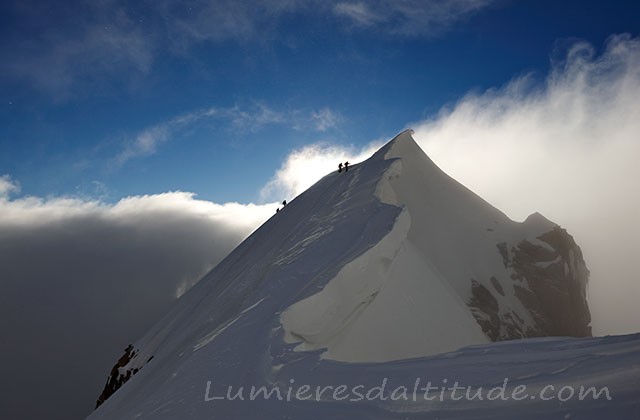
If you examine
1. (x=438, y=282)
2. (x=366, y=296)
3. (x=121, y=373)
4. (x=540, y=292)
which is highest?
(x=438, y=282)

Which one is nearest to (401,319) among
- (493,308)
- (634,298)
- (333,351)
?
(333,351)

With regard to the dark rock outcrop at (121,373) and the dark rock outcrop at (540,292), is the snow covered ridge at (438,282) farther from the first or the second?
the dark rock outcrop at (121,373)

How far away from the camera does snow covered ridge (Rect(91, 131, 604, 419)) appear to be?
9430 millimetres

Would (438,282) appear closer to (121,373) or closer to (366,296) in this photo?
(366,296)

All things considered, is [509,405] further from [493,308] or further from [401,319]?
[493,308]

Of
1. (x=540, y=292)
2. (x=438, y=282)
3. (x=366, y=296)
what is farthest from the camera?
(x=540, y=292)

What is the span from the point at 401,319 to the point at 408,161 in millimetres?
19385

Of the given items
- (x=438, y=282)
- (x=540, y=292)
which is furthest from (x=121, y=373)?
(x=540, y=292)

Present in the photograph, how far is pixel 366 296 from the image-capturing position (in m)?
12.9

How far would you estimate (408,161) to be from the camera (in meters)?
30.8

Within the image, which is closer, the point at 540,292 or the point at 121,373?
the point at 121,373

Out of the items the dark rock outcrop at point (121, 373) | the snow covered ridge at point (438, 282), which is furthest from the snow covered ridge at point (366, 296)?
the dark rock outcrop at point (121, 373)

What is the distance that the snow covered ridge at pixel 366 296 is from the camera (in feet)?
30.9

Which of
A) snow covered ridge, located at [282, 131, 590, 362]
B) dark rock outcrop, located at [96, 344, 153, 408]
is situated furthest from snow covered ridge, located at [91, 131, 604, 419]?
dark rock outcrop, located at [96, 344, 153, 408]
